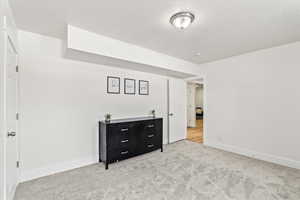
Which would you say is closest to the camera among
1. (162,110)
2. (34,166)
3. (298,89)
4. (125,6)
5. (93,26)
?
(125,6)

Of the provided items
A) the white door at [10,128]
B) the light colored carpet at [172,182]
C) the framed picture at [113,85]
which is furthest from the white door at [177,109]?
the white door at [10,128]

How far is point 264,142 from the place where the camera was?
3072 millimetres

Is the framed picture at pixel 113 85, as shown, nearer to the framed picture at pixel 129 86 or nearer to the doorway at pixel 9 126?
the framed picture at pixel 129 86

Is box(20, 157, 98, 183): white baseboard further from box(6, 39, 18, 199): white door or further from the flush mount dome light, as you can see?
the flush mount dome light

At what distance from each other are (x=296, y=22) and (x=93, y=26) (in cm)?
301

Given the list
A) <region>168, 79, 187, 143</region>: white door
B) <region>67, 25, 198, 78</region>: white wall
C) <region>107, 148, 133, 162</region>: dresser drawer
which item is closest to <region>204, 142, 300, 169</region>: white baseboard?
<region>168, 79, 187, 143</region>: white door

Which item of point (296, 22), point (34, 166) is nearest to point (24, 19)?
point (34, 166)

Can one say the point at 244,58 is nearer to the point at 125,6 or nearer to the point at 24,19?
the point at 125,6

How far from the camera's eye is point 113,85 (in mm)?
3234

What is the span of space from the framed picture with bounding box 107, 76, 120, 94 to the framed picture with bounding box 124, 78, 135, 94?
0.61 feet

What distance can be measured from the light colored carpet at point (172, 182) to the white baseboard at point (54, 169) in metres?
0.12

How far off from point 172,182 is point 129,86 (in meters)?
2.27

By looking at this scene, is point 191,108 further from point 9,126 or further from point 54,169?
point 9,126

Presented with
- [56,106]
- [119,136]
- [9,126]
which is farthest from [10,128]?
[119,136]
